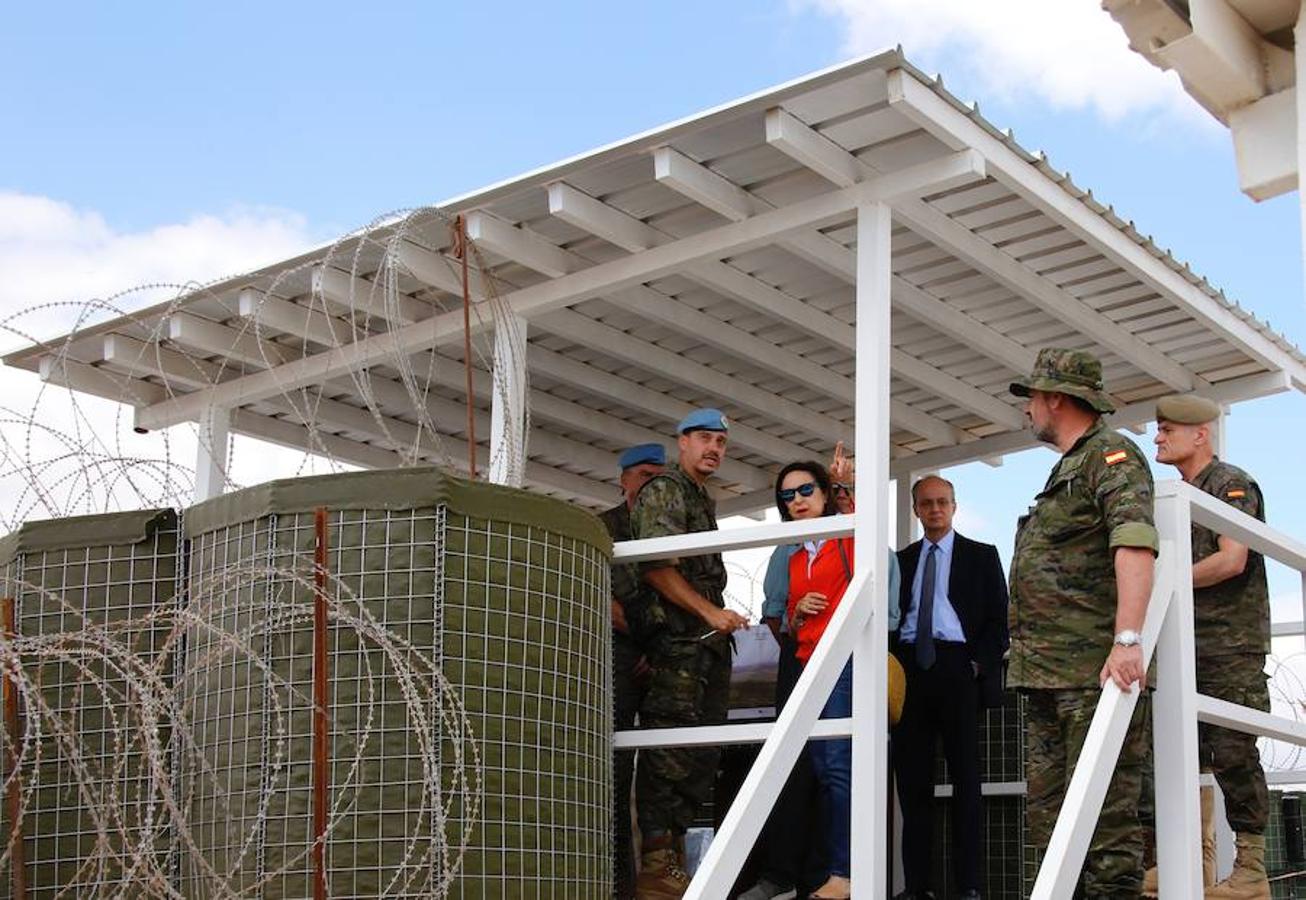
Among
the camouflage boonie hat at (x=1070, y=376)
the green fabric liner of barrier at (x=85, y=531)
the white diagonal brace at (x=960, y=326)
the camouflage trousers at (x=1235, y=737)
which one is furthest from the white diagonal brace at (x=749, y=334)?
the camouflage trousers at (x=1235, y=737)

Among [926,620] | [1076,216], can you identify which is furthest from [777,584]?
[1076,216]

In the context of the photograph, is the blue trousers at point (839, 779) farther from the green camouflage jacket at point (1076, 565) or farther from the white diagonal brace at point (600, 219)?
the white diagonal brace at point (600, 219)

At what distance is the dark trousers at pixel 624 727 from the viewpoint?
696 centimetres

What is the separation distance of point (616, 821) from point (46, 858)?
204cm

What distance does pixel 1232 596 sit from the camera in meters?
6.79

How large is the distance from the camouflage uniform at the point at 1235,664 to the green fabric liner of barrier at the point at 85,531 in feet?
11.8

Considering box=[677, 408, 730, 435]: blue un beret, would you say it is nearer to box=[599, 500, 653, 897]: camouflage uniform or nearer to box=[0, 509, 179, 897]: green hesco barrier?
box=[599, 500, 653, 897]: camouflage uniform

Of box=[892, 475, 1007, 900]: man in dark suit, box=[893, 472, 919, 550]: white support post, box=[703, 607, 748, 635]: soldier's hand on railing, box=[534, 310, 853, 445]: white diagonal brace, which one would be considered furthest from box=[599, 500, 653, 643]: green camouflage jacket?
box=[893, 472, 919, 550]: white support post

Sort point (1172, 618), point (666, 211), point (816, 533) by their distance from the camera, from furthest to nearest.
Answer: point (666, 211) → point (816, 533) → point (1172, 618)

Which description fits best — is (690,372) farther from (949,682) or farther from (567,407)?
(949,682)

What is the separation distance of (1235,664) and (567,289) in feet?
9.87

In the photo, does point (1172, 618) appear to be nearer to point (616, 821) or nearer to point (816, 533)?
point (816, 533)

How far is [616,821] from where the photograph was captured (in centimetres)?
691

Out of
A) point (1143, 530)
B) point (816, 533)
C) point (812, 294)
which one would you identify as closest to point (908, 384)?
point (812, 294)
